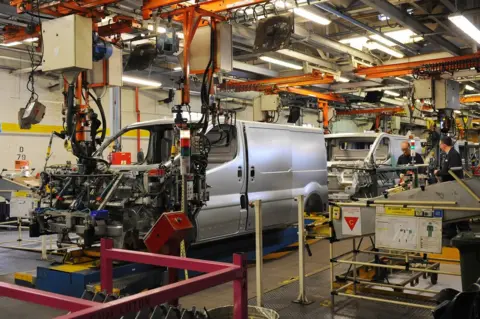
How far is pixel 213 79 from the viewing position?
7.45 metres

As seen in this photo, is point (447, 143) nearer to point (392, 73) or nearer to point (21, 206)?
point (392, 73)

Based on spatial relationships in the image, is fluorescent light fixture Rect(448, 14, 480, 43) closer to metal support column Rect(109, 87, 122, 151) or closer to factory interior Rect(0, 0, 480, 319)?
factory interior Rect(0, 0, 480, 319)

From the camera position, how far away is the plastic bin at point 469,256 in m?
4.28

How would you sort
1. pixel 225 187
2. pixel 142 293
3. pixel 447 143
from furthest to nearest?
pixel 447 143
pixel 225 187
pixel 142 293

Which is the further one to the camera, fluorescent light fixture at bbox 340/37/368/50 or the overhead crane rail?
the overhead crane rail

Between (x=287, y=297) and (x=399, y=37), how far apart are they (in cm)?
811

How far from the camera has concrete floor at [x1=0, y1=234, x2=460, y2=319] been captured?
5172 mm

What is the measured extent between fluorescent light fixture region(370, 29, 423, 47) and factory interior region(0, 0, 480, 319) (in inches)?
1.9

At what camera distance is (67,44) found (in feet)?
21.4

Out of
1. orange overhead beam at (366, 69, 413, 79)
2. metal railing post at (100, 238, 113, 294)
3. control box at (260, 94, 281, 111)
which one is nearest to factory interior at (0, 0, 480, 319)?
metal railing post at (100, 238, 113, 294)

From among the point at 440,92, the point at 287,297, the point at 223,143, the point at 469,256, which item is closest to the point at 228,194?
the point at 223,143

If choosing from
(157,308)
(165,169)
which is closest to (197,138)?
(165,169)

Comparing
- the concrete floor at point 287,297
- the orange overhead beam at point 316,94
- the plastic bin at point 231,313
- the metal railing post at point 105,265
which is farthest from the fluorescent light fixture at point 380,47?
the metal railing post at point 105,265

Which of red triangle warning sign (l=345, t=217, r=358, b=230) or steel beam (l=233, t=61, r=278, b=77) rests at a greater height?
steel beam (l=233, t=61, r=278, b=77)
